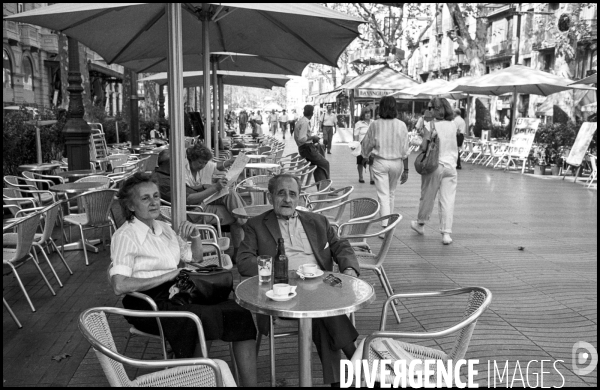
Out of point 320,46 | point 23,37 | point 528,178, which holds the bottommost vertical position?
point 528,178

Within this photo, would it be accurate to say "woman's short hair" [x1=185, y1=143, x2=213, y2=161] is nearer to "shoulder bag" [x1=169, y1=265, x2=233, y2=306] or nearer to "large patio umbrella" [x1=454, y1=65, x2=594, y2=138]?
"shoulder bag" [x1=169, y1=265, x2=233, y2=306]

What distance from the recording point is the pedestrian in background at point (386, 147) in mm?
7367

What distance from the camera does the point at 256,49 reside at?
7.03 m

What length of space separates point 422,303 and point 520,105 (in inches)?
1559

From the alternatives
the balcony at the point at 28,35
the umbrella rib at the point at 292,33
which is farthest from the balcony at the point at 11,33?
the umbrella rib at the point at 292,33

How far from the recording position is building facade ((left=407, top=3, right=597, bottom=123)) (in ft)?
97.8

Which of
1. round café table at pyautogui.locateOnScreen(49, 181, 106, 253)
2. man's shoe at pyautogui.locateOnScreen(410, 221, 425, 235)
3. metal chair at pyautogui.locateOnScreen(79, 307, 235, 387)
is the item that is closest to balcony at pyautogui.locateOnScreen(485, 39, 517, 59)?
man's shoe at pyautogui.locateOnScreen(410, 221, 425, 235)

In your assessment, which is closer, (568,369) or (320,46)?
(568,369)

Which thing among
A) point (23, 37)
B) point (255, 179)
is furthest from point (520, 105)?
point (255, 179)

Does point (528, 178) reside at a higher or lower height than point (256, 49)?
lower

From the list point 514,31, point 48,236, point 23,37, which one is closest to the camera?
point 48,236

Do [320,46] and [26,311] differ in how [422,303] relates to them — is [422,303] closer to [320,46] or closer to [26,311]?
[320,46]

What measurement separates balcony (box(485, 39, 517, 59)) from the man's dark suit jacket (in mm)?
43274

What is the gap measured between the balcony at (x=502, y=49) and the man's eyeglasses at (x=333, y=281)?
43.9 metres
